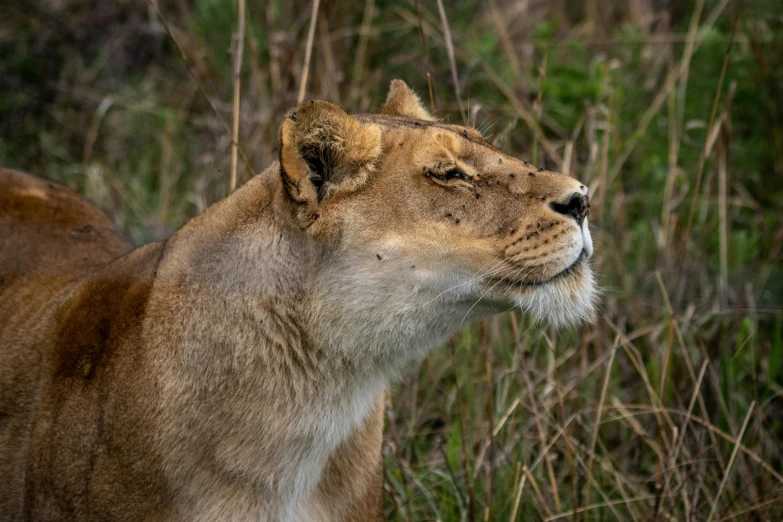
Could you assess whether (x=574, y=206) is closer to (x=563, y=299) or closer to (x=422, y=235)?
(x=563, y=299)

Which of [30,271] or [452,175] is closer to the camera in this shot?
[452,175]

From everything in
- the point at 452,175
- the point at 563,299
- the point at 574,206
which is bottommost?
the point at 563,299

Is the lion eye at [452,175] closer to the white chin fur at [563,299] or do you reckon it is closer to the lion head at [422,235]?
the lion head at [422,235]

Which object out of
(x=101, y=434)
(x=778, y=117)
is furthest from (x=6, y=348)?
(x=778, y=117)

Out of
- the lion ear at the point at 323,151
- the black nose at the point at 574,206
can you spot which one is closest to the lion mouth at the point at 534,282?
the black nose at the point at 574,206

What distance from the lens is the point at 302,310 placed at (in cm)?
288

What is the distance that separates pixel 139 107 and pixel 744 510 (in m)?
4.67

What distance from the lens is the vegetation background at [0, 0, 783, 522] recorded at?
4.01 meters

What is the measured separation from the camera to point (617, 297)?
16.6 ft

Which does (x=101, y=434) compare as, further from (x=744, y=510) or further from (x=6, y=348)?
(x=744, y=510)

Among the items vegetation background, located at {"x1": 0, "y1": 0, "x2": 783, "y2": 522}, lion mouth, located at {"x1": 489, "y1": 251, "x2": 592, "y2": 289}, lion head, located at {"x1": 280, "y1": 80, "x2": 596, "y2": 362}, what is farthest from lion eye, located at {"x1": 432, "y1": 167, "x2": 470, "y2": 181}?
vegetation background, located at {"x1": 0, "y1": 0, "x2": 783, "y2": 522}

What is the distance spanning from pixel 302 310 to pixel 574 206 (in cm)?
83

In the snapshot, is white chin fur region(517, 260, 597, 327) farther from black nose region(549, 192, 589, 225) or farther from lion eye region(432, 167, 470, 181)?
lion eye region(432, 167, 470, 181)

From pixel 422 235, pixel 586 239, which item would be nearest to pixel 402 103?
pixel 422 235
